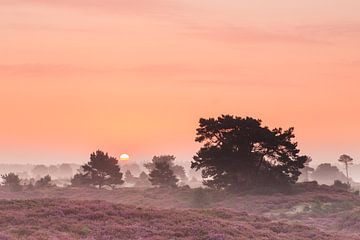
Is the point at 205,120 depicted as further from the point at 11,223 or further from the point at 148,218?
the point at 11,223

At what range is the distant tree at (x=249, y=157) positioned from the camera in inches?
2362

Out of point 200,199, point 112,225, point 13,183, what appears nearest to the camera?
point 112,225

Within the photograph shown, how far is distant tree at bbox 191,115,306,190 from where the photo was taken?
60.0 metres

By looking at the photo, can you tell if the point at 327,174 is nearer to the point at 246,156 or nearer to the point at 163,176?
the point at 163,176

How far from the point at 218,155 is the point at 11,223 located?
39172 millimetres

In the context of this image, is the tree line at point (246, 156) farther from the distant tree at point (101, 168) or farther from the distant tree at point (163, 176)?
the distant tree at point (101, 168)

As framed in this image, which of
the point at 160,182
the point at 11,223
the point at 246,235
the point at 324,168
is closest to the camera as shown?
the point at 11,223

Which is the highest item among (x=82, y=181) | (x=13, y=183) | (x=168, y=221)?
(x=82, y=181)

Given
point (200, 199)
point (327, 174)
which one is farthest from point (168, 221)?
point (327, 174)

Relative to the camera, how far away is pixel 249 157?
60.5 m

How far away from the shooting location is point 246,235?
25.7 meters

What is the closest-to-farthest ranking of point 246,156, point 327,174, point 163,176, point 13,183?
point 246,156, point 13,183, point 163,176, point 327,174

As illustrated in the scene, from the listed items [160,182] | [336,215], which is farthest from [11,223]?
[160,182]

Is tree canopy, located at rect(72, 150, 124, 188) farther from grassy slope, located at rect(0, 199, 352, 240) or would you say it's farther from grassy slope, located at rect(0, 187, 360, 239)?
grassy slope, located at rect(0, 199, 352, 240)
